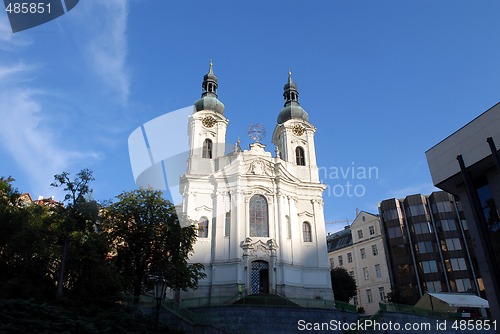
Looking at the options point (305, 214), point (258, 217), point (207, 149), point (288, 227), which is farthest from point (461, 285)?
point (207, 149)

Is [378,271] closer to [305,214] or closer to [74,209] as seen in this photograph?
[305,214]

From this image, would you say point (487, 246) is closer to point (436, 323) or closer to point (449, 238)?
point (436, 323)

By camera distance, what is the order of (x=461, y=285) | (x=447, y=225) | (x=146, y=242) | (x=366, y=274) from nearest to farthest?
(x=146, y=242)
(x=461, y=285)
(x=447, y=225)
(x=366, y=274)

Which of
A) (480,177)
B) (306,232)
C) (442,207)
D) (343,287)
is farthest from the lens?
(442,207)

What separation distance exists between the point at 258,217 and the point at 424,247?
22.4 m

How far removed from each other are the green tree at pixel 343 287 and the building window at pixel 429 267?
830 centimetres

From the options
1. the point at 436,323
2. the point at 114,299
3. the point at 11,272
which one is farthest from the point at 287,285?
the point at 11,272

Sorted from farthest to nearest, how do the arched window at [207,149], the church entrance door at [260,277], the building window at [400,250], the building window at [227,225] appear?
the building window at [400,250] → the arched window at [207,149] → the building window at [227,225] → the church entrance door at [260,277]

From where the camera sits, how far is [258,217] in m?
38.8

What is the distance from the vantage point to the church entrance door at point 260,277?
3559 cm

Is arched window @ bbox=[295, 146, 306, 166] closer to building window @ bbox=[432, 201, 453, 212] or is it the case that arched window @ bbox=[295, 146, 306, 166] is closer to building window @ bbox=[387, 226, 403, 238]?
building window @ bbox=[387, 226, 403, 238]

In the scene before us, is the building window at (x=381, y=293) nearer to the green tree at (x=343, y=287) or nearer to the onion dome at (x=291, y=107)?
the green tree at (x=343, y=287)

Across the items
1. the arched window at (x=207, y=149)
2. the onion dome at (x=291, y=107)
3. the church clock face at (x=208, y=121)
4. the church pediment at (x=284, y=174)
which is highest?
the onion dome at (x=291, y=107)

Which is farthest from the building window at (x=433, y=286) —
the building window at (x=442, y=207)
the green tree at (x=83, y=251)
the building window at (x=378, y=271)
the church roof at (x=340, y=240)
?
the green tree at (x=83, y=251)
